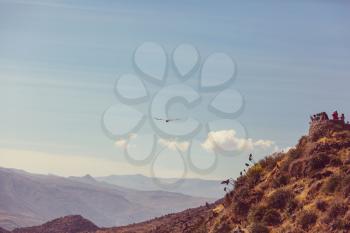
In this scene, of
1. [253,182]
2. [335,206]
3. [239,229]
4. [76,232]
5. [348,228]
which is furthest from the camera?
[76,232]

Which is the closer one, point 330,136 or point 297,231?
point 297,231

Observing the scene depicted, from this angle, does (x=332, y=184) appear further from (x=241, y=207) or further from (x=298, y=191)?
(x=241, y=207)

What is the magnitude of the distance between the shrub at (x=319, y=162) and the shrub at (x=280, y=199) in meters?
2.31

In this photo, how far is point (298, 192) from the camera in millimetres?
31406

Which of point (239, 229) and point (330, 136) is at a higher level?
point (330, 136)

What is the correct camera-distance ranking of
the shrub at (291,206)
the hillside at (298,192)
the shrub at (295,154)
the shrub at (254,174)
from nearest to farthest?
the hillside at (298,192)
the shrub at (291,206)
the shrub at (295,154)
the shrub at (254,174)

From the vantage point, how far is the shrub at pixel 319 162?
32.5 m

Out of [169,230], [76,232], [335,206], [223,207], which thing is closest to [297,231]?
[335,206]

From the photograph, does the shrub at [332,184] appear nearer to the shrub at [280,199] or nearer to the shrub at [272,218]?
the shrub at [280,199]

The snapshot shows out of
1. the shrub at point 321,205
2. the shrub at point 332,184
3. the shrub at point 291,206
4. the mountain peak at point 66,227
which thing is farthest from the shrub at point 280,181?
the mountain peak at point 66,227

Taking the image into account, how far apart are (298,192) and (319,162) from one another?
2473 millimetres

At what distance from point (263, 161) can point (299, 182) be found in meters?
7.40

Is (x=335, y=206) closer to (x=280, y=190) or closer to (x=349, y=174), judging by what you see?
(x=349, y=174)

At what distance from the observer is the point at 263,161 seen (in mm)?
39688
